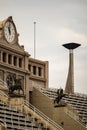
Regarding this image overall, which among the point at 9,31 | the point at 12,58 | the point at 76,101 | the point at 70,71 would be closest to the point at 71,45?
the point at 70,71

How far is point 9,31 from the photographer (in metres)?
60.9

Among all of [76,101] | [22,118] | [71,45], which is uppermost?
[71,45]

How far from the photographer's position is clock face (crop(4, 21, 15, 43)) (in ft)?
198

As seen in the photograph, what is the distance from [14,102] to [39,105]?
8343 mm

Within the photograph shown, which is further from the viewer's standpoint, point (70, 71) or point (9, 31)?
point (70, 71)

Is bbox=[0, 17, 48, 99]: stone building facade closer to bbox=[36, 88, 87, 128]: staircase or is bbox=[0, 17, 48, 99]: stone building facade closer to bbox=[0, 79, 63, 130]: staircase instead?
bbox=[36, 88, 87, 128]: staircase

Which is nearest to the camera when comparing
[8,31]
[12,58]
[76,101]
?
[8,31]

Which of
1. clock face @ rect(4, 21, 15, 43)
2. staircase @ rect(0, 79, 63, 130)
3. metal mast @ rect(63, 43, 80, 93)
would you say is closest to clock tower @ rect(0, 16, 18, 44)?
clock face @ rect(4, 21, 15, 43)

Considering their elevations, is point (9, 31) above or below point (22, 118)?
above

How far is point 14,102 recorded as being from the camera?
52.7 m

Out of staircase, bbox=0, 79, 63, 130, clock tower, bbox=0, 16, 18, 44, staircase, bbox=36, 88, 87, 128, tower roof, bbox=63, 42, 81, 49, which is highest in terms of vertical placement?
tower roof, bbox=63, 42, 81, 49

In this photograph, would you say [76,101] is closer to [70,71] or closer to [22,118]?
[70,71]

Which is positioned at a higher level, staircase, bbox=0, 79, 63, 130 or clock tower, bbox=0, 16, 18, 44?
clock tower, bbox=0, 16, 18, 44

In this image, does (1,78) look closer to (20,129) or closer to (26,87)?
(26,87)
